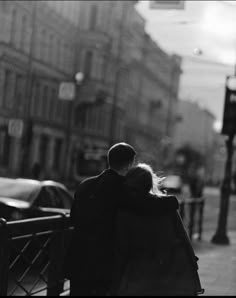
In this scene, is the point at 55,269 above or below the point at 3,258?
below

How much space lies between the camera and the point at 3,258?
271 inches

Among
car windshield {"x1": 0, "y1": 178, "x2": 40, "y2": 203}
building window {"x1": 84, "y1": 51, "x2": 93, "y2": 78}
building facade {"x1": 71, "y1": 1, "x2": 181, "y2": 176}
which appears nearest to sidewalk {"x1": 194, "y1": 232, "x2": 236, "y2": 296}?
car windshield {"x1": 0, "y1": 178, "x2": 40, "y2": 203}

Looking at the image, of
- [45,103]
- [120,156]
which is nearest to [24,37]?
[45,103]

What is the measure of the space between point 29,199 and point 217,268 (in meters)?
3.09

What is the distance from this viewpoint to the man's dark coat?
5141 mm

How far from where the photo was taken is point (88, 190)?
5.30 meters

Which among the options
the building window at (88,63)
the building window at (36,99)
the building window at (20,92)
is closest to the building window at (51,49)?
the building window at (36,99)

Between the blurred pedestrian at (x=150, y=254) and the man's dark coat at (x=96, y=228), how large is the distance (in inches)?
6.8

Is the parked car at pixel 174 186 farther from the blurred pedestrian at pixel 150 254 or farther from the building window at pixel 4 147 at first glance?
the blurred pedestrian at pixel 150 254

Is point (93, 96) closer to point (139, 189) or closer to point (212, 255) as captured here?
point (212, 255)

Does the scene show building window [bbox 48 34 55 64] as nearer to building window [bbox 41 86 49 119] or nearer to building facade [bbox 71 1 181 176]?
building window [bbox 41 86 49 119]

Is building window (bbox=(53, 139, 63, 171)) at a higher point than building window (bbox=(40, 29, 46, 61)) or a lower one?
lower

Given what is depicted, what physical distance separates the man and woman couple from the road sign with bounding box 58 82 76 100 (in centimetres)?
3784

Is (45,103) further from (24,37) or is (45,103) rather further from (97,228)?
(97,228)
